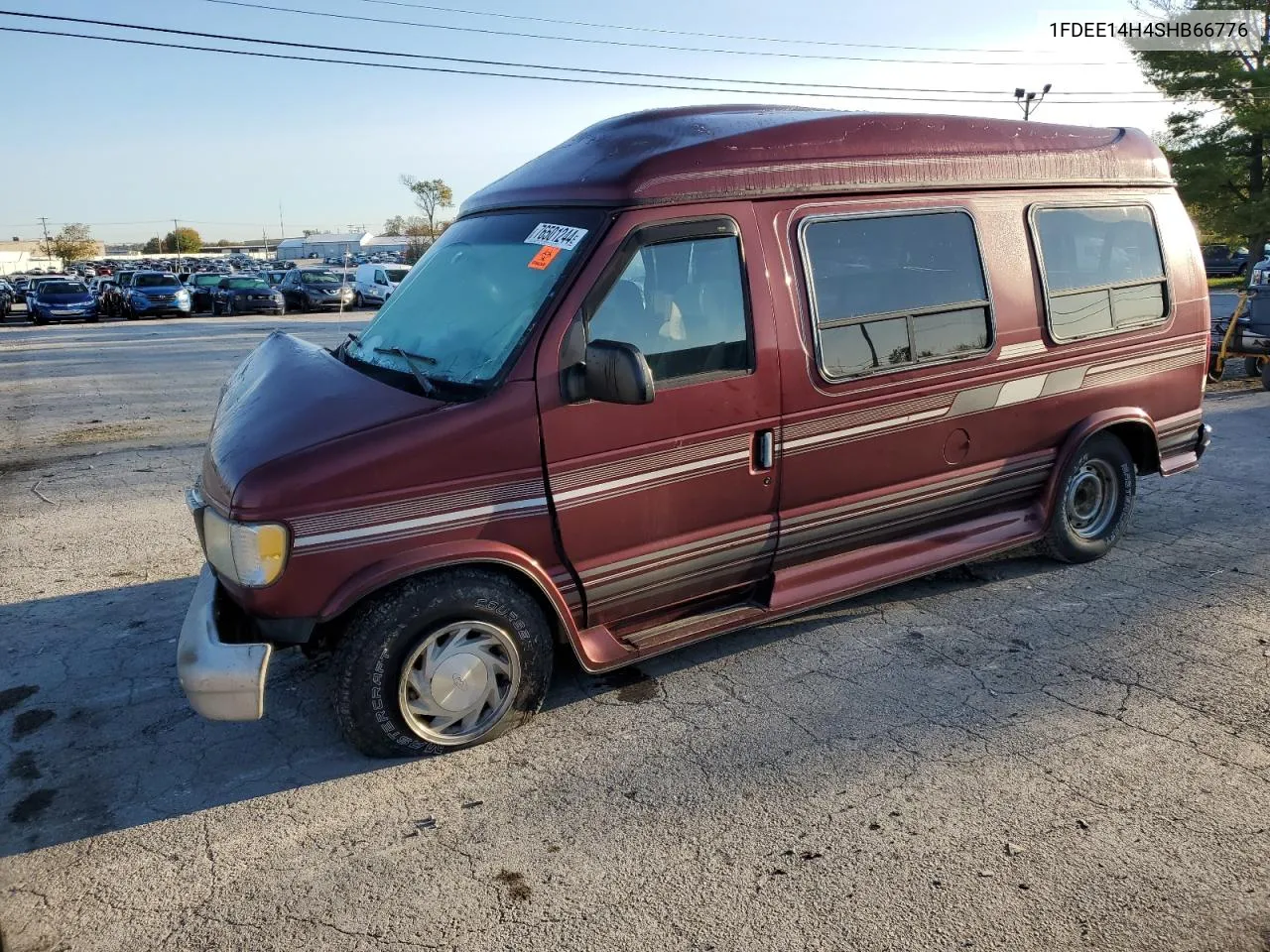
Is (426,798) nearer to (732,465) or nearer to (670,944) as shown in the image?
(670,944)

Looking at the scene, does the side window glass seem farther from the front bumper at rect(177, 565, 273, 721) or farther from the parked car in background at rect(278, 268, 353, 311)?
the parked car in background at rect(278, 268, 353, 311)

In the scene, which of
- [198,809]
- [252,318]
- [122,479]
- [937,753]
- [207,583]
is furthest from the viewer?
[252,318]

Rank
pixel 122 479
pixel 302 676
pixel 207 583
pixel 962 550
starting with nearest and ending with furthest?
pixel 207 583
pixel 302 676
pixel 962 550
pixel 122 479

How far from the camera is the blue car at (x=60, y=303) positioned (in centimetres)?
2742

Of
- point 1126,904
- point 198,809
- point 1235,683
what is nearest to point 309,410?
point 198,809

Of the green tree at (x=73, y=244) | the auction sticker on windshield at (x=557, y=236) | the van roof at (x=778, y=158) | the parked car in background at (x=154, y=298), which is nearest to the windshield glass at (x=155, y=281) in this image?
the parked car in background at (x=154, y=298)

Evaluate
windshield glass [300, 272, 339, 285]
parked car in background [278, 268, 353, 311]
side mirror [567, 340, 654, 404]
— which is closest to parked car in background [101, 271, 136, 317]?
parked car in background [278, 268, 353, 311]

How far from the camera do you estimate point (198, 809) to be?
335cm

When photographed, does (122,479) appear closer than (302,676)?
No

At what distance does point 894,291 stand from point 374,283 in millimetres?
30114

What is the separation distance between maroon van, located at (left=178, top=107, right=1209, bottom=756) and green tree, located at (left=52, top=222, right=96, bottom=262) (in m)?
119

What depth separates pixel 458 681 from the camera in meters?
3.61

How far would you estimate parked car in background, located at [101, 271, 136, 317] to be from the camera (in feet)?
99.2

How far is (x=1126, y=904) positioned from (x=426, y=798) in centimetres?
229
